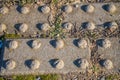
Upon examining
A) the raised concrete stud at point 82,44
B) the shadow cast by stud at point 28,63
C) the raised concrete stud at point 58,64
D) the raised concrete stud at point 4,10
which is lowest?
the raised concrete stud at point 58,64

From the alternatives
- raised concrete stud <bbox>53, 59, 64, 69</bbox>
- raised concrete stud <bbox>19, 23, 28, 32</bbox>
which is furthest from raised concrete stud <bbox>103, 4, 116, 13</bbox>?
raised concrete stud <bbox>19, 23, 28, 32</bbox>

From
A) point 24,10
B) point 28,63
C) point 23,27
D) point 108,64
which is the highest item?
point 24,10

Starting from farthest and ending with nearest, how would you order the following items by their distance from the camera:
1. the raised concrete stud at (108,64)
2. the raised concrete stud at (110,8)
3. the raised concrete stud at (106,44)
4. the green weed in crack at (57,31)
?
the raised concrete stud at (110,8)
the green weed in crack at (57,31)
the raised concrete stud at (106,44)
the raised concrete stud at (108,64)

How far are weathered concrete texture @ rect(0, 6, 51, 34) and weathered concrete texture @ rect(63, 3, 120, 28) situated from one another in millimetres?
307

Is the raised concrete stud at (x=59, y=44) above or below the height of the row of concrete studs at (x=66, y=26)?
below

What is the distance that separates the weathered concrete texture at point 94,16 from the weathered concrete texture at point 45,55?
0.29 metres

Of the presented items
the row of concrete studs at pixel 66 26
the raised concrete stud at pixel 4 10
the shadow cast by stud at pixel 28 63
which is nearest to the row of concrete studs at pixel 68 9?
the raised concrete stud at pixel 4 10

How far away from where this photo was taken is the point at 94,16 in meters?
3.29

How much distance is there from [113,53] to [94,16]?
0.55 meters

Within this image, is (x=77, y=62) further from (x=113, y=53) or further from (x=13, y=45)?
(x=13, y=45)

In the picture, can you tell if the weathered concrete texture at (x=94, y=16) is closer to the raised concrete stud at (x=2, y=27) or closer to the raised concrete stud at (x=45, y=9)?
the raised concrete stud at (x=45, y=9)

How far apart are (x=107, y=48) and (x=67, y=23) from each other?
570 millimetres

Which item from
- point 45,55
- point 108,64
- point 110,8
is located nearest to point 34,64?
point 45,55

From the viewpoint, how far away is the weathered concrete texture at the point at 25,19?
3.26 m
